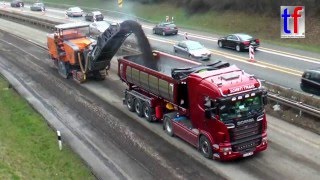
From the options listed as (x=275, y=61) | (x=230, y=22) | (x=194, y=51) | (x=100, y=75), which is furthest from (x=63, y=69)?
(x=230, y=22)

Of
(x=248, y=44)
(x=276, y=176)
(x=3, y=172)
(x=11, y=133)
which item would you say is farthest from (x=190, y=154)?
(x=248, y=44)

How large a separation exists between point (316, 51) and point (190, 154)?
23.9 metres

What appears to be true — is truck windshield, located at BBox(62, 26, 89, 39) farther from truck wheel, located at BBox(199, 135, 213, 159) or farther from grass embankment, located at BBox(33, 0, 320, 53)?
grass embankment, located at BBox(33, 0, 320, 53)

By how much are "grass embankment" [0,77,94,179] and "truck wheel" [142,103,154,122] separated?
4312mm

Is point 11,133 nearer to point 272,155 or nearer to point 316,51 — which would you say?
point 272,155

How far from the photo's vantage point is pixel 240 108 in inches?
637

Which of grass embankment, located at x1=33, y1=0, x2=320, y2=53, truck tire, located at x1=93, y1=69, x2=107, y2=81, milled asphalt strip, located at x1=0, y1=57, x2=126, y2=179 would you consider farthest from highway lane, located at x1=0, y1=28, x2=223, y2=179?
grass embankment, located at x1=33, y1=0, x2=320, y2=53

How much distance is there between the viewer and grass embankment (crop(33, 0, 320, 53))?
4293cm

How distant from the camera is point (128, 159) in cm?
1742

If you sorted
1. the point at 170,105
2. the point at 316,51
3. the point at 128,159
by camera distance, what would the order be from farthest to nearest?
1. the point at 316,51
2. the point at 170,105
3. the point at 128,159

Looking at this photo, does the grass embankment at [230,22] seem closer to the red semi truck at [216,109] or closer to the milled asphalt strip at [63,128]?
the red semi truck at [216,109]

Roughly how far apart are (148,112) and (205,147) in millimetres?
4983

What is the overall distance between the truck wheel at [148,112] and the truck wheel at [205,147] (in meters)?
4.31

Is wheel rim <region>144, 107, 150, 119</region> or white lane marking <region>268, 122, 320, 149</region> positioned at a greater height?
wheel rim <region>144, 107, 150, 119</region>
